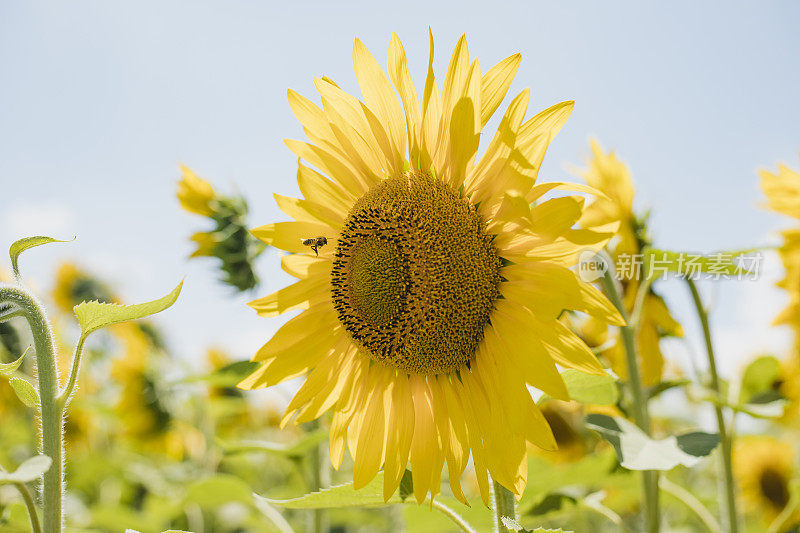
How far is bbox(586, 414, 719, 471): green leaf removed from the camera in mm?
1240

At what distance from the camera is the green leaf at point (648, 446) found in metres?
1.24

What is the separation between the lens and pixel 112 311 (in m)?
1.08

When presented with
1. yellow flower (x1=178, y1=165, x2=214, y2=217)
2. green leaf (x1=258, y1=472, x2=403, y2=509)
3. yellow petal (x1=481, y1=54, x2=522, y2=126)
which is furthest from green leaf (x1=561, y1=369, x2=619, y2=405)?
yellow flower (x1=178, y1=165, x2=214, y2=217)

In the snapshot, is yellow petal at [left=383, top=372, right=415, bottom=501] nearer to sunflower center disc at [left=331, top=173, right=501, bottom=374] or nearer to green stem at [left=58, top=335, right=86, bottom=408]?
sunflower center disc at [left=331, top=173, right=501, bottom=374]

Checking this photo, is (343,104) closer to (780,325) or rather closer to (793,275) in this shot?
(793,275)

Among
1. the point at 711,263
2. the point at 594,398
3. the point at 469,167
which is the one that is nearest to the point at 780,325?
the point at 711,263

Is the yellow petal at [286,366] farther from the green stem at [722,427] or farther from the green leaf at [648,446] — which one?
the green stem at [722,427]

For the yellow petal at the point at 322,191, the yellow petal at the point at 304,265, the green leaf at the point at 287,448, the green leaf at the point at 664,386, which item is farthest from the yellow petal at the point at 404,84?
the green leaf at the point at 664,386

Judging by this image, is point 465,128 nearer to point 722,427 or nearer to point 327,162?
point 327,162

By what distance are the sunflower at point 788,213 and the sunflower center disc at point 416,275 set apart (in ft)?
3.72

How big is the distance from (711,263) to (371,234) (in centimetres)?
82

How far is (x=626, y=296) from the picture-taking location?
2104 millimetres

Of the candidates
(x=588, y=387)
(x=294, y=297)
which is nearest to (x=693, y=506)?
(x=588, y=387)

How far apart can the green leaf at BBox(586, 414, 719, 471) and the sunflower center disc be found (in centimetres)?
35
